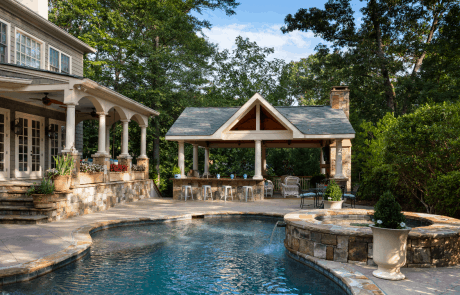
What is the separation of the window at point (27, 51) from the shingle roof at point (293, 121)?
5540 millimetres

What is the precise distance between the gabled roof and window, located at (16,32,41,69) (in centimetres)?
554

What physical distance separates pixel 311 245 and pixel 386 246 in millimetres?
1416

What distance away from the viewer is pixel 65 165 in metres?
9.05

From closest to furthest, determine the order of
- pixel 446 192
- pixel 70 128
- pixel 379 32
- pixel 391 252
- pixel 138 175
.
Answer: pixel 391 252, pixel 446 192, pixel 70 128, pixel 138 175, pixel 379 32

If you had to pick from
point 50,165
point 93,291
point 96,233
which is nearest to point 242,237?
point 96,233

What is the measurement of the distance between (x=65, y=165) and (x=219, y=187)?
670cm

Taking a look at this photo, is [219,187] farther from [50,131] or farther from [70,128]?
[50,131]

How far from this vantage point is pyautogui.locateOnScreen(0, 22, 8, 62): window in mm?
10875

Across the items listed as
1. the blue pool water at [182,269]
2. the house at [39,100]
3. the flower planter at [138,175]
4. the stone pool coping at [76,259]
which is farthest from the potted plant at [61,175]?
the flower planter at [138,175]

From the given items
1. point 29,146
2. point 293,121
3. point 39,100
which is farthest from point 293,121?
point 29,146

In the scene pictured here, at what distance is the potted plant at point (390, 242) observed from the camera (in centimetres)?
449

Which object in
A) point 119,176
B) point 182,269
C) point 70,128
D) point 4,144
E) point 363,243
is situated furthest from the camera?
point 119,176

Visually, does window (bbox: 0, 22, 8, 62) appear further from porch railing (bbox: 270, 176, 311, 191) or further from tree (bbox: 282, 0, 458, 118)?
tree (bbox: 282, 0, 458, 118)

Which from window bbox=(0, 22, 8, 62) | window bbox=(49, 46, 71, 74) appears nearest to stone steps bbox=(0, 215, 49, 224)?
window bbox=(0, 22, 8, 62)
